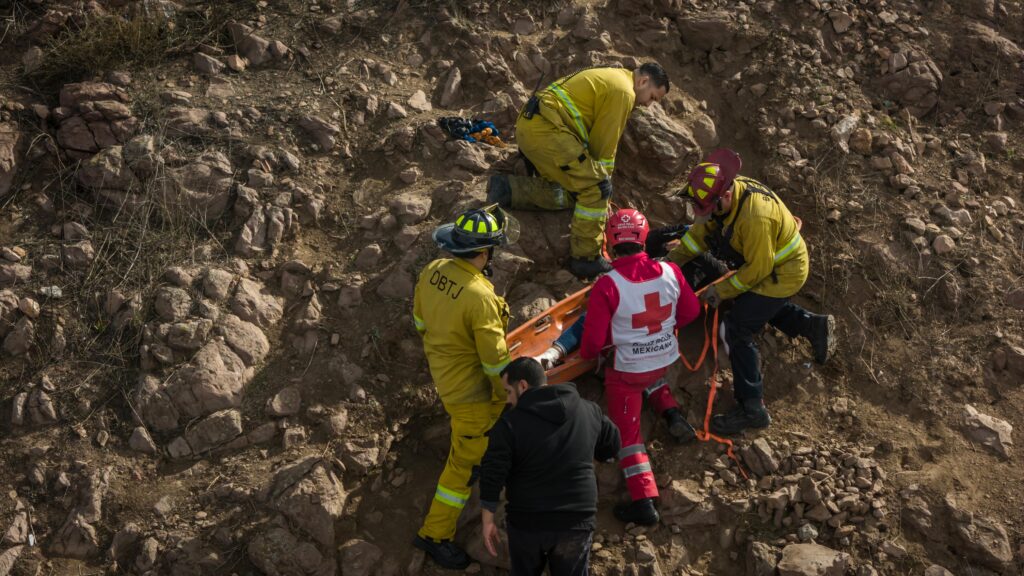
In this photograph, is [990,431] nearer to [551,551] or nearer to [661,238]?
[661,238]

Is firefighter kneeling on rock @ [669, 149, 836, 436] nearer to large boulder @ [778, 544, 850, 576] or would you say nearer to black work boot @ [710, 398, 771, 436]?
black work boot @ [710, 398, 771, 436]

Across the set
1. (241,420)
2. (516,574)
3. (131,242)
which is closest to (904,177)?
(516,574)

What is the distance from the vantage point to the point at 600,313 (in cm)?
538

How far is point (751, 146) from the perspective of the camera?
7.79 metres

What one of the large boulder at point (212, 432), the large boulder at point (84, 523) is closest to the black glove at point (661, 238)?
the large boulder at point (212, 432)

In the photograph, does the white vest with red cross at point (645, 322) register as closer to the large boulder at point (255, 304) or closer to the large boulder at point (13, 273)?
the large boulder at point (255, 304)

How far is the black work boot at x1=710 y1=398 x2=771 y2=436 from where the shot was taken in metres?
5.94

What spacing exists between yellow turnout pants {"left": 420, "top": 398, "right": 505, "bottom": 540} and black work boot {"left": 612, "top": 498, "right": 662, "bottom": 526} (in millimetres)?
1116

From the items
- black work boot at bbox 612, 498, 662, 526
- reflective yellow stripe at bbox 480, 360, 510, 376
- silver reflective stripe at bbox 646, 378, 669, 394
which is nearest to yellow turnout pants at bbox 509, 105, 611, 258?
silver reflective stripe at bbox 646, 378, 669, 394

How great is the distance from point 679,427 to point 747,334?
2.91ft

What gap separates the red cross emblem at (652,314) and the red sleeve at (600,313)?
0.18 m

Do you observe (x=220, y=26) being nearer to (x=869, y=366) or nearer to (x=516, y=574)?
(x=516, y=574)

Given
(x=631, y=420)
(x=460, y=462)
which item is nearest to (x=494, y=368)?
(x=460, y=462)

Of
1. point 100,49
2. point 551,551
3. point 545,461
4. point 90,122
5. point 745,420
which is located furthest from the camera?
point 100,49
